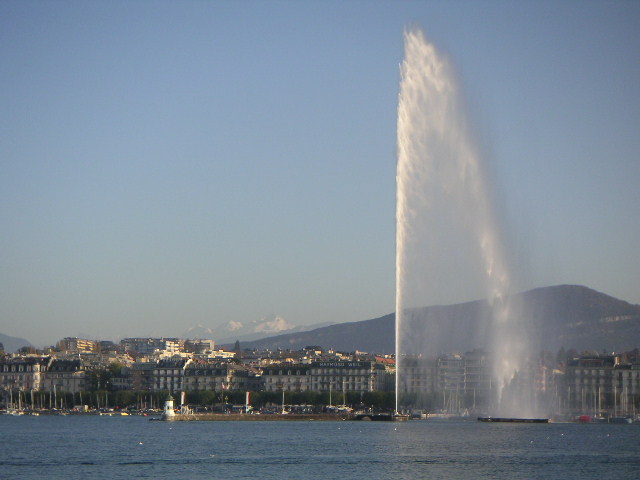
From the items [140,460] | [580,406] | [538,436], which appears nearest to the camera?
[140,460]

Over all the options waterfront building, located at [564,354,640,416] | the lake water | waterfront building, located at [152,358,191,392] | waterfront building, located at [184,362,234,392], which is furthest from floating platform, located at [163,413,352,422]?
waterfront building, located at [152,358,191,392]

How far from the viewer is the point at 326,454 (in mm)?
49125

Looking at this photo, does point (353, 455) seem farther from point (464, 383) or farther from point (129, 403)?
point (129, 403)

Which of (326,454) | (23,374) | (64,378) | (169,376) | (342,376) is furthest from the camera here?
(23,374)

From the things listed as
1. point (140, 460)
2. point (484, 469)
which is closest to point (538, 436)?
point (484, 469)

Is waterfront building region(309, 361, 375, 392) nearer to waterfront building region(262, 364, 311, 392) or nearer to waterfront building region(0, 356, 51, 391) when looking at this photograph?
waterfront building region(262, 364, 311, 392)

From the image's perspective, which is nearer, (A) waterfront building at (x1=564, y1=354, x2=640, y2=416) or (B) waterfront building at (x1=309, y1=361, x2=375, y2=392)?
(A) waterfront building at (x1=564, y1=354, x2=640, y2=416)

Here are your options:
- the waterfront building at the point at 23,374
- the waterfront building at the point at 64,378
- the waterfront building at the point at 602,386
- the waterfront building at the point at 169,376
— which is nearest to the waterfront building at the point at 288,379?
the waterfront building at the point at 169,376

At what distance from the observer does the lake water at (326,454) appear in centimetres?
4075

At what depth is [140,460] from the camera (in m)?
45.4

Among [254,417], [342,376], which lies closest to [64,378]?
[342,376]

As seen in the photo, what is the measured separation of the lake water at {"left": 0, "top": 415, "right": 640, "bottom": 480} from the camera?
4075cm

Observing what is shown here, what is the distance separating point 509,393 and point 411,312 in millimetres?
14829

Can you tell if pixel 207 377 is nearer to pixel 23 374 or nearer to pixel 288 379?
pixel 288 379
